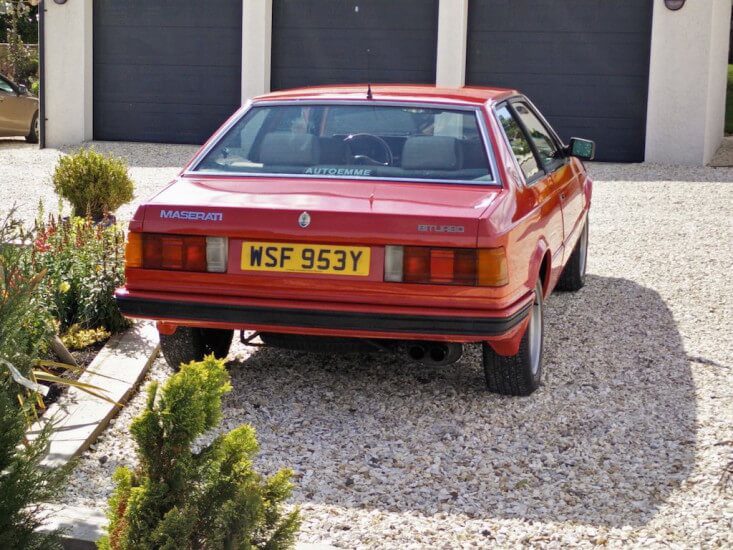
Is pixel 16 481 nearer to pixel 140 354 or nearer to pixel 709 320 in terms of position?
pixel 140 354

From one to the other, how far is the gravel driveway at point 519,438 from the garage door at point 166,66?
10.8m

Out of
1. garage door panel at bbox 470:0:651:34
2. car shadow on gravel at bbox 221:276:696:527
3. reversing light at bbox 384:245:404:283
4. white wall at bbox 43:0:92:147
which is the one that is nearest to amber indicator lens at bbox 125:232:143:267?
car shadow on gravel at bbox 221:276:696:527

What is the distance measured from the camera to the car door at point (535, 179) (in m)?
5.71

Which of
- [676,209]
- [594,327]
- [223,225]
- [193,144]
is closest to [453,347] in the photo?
[223,225]

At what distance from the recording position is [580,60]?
16.2 meters

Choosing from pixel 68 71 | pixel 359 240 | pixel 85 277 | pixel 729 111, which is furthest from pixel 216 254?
pixel 729 111

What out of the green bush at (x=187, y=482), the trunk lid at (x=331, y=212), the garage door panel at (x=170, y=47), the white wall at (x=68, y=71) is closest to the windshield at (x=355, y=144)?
the trunk lid at (x=331, y=212)

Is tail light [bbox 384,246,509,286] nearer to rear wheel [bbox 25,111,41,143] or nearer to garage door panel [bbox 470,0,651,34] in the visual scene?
garage door panel [bbox 470,0,651,34]

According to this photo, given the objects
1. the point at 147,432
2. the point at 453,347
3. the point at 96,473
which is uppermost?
the point at 147,432

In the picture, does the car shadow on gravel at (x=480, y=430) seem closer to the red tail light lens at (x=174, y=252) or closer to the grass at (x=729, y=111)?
the red tail light lens at (x=174, y=252)

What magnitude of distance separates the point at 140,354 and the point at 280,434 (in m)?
1.27

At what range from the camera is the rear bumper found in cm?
472

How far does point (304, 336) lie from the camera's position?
514 centimetres

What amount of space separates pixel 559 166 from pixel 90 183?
3.95 m
